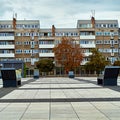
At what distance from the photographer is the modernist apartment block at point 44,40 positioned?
11262 cm

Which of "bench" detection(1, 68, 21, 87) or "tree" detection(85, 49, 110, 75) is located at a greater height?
"tree" detection(85, 49, 110, 75)

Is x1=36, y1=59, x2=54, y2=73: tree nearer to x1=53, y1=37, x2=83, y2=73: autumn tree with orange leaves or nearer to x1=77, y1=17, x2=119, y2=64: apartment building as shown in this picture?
x1=53, y1=37, x2=83, y2=73: autumn tree with orange leaves

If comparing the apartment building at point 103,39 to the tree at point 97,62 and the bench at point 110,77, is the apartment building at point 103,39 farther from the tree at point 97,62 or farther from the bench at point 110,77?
the bench at point 110,77

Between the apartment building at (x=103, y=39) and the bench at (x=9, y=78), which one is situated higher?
the apartment building at (x=103, y=39)

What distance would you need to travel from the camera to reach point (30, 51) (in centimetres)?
11362

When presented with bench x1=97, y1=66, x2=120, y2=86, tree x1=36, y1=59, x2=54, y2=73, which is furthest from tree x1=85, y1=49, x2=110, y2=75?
bench x1=97, y1=66, x2=120, y2=86

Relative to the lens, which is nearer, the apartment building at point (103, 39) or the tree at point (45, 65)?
the tree at point (45, 65)

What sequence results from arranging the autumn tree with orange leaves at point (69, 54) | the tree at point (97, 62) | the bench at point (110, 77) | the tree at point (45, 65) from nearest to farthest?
the bench at point (110, 77)
the tree at point (97, 62)
the autumn tree with orange leaves at point (69, 54)
the tree at point (45, 65)

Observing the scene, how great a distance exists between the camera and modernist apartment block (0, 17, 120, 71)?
11262 cm

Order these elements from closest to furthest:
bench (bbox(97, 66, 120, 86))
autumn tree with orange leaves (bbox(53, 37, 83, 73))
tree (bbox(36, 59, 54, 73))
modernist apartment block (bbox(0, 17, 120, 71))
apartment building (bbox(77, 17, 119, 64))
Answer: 1. bench (bbox(97, 66, 120, 86))
2. autumn tree with orange leaves (bbox(53, 37, 83, 73))
3. tree (bbox(36, 59, 54, 73))
4. modernist apartment block (bbox(0, 17, 120, 71))
5. apartment building (bbox(77, 17, 119, 64))

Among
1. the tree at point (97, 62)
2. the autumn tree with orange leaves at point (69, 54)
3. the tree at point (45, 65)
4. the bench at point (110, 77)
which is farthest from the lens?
the tree at point (45, 65)

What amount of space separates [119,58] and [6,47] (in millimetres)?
34588

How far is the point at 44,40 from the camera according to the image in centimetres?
11381

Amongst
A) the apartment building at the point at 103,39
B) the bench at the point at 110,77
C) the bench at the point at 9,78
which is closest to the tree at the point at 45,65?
the apartment building at the point at 103,39
